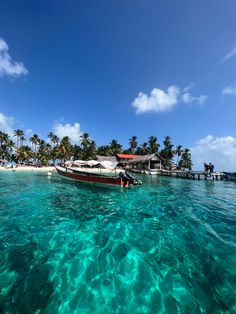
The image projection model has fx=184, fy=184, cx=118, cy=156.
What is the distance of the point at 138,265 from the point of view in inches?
212

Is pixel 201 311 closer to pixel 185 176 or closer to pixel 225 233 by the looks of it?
pixel 225 233

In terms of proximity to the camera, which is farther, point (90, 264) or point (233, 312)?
point (90, 264)

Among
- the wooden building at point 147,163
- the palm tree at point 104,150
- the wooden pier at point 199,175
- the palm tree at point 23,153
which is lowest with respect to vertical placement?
the wooden pier at point 199,175

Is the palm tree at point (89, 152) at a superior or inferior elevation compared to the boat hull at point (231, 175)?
superior

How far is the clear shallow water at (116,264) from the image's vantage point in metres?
3.97

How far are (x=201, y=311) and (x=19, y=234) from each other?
664 centimetres

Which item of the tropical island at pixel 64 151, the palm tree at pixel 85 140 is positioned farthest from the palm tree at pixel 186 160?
the palm tree at pixel 85 140

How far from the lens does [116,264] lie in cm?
543

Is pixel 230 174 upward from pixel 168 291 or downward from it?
upward

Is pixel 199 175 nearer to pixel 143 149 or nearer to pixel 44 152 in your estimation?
pixel 143 149

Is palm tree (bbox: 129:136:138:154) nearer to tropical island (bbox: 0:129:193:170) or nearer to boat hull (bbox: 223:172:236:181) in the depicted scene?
tropical island (bbox: 0:129:193:170)

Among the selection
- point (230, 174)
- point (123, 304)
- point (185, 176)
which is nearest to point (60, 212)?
point (123, 304)

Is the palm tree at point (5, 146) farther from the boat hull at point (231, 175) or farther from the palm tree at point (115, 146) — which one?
the boat hull at point (231, 175)

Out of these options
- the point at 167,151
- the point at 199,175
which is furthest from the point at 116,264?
the point at 167,151
